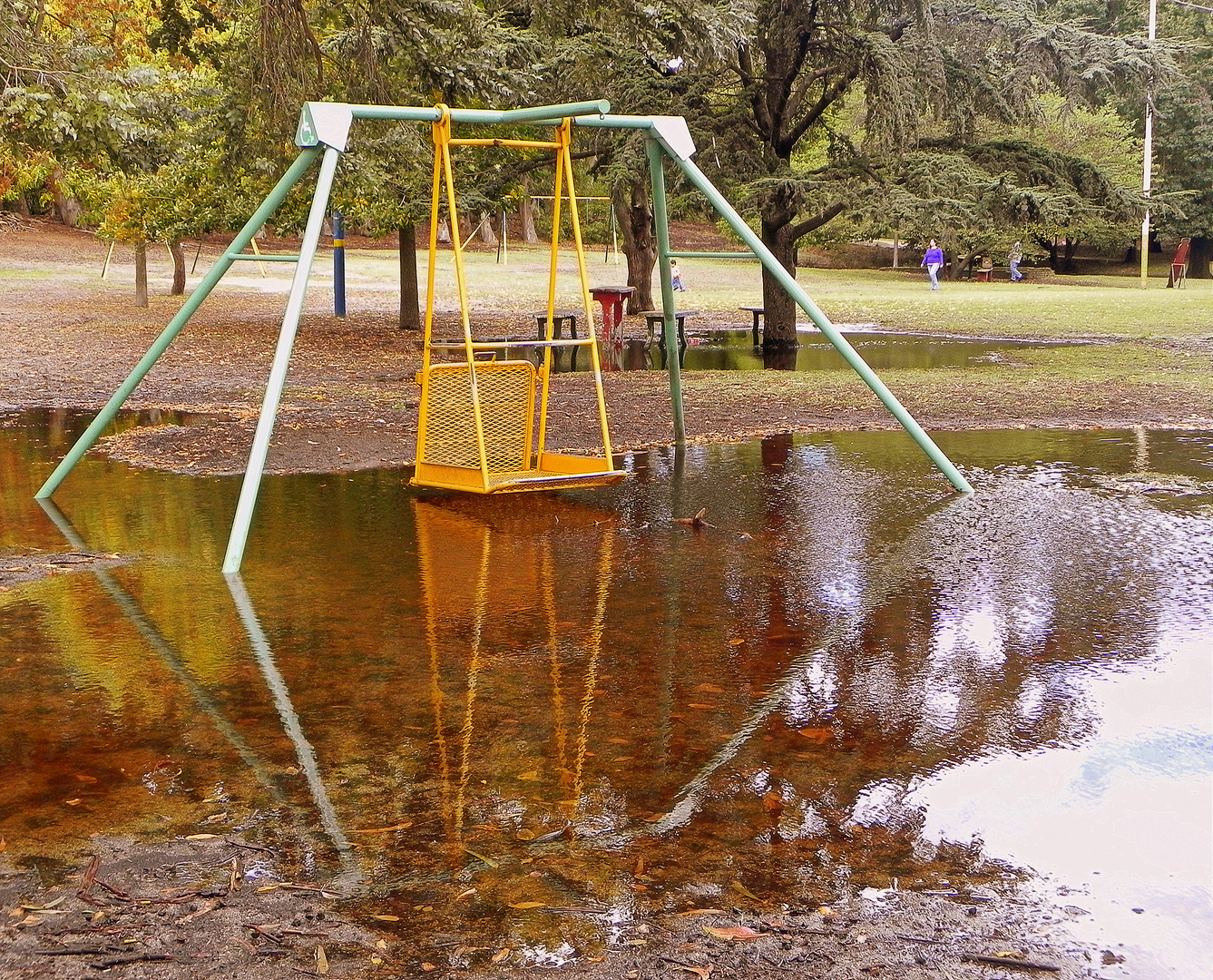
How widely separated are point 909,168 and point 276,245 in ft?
128

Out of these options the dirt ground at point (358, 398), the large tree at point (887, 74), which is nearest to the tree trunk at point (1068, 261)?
the large tree at point (887, 74)

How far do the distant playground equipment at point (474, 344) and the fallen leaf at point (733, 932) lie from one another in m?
4.76

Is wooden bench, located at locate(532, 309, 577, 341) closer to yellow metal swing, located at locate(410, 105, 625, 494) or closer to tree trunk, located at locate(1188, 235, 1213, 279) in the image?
yellow metal swing, located at locate(410, 105, 625, 494)

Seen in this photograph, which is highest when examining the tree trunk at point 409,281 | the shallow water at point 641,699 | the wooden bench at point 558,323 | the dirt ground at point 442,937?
the tree trunk at point 409,281

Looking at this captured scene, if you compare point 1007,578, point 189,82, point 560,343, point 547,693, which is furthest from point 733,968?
point 189,82

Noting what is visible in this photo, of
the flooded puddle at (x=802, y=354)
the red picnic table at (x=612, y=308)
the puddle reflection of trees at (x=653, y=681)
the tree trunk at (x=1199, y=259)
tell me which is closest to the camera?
the puddle reflection of trees at (x=653, y=681)

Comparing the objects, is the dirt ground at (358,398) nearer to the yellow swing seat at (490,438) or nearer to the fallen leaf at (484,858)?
the yellow swing seat at (490,438)

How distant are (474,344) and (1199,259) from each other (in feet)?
151

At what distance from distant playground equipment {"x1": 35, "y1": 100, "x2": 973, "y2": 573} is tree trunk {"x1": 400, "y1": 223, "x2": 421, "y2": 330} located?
12.0 metres

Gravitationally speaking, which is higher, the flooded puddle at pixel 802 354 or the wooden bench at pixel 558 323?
the wooden bench at pixel 558 323

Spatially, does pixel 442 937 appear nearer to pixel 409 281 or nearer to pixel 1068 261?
pixel 409 281

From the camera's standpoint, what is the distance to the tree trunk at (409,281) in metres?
21.2

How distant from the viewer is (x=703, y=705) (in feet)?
15.7

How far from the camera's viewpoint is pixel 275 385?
7.09 meters
